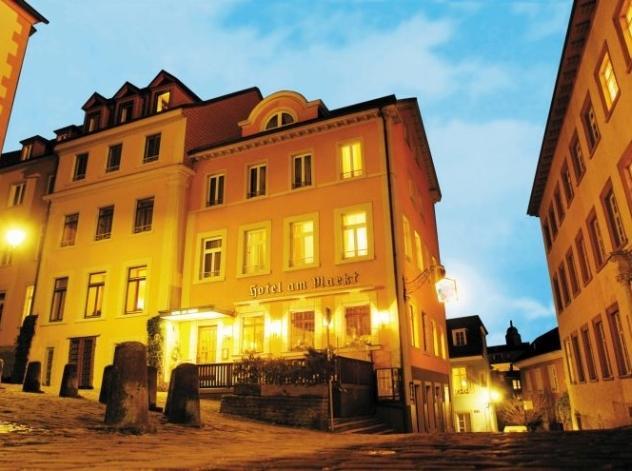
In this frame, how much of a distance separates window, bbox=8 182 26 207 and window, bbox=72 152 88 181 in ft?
16.4

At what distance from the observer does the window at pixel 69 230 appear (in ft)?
88.9

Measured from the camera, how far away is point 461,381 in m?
42.2

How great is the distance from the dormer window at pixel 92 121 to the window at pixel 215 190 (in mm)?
9397

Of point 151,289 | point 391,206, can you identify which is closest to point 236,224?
point 151,289

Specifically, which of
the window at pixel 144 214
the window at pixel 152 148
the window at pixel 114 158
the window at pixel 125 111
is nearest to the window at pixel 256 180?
the window at pixel 144 214

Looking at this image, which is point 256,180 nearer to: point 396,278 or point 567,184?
point 396,278

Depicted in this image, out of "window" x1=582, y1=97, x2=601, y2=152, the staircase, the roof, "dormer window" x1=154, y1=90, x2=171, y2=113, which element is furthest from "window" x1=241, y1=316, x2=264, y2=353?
the roof

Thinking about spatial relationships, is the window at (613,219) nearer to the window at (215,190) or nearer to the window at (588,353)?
the window at (588,353)

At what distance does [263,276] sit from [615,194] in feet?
45.3

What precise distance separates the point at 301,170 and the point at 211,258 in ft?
19.9

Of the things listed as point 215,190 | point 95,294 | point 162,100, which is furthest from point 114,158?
point 95,294

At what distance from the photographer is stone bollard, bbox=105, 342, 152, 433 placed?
8.99 m

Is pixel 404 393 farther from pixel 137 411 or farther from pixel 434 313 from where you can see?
pixel 137 411

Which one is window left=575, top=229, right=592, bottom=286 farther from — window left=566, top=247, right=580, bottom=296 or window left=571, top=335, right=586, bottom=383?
window left=571, top=335, right=586, bottom=383
